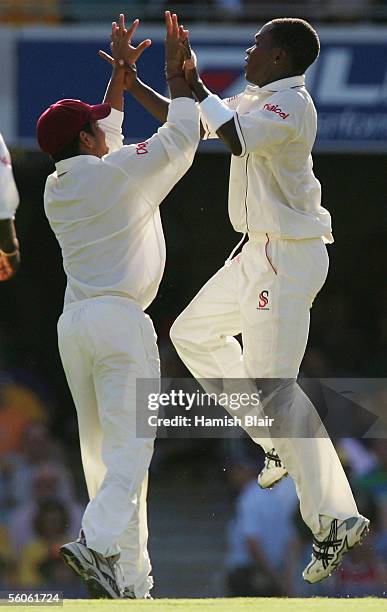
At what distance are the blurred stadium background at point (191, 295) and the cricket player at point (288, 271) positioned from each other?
291 cm

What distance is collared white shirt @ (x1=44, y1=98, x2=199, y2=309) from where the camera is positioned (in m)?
6.59

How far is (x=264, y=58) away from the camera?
6.75 meters

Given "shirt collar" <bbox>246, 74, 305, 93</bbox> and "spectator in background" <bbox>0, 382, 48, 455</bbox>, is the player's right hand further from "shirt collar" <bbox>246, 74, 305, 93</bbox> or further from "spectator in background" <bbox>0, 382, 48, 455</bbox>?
"spectator in background" <bbox>0, 382, 48, 455</bbox>

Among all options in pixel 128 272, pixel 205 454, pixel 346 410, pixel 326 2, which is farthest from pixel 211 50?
pixel 128 272

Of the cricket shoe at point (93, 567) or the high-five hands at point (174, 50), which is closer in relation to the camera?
the cricket shoe at point (93, 567)

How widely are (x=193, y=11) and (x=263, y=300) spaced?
4506 millimetres

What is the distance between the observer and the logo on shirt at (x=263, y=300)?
6.70 meters

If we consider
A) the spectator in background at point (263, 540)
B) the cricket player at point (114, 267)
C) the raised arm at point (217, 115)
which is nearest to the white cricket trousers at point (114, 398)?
the cricket player at point (114, 267)

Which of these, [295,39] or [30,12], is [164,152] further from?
[30,12]

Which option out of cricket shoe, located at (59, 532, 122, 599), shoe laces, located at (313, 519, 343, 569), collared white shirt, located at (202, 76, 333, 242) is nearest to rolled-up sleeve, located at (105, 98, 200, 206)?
collared white shirt, located at (202, 76, 333, 242)

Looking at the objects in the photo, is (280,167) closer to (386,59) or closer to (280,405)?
(280,405)

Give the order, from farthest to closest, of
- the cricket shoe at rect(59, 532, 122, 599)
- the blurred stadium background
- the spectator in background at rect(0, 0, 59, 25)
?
1. the spectator in background at rect(0, 0, 59, 25)
2. the blurred stadium background
3. the cricket shoe at rect(59, 532, 122, 599)

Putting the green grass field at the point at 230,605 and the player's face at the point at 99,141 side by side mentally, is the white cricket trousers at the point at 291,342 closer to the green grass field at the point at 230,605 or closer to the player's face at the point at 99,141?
the green grass field at the point at 230,605

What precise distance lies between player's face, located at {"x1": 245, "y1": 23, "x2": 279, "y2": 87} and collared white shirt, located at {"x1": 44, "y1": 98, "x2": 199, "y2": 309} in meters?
0.35
